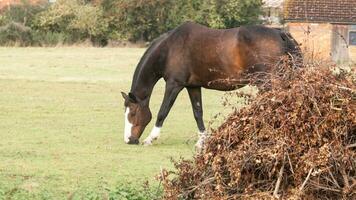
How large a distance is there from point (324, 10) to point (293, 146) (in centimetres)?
4369

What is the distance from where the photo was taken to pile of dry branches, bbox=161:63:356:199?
24.1ft

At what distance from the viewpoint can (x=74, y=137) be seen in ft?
52.7

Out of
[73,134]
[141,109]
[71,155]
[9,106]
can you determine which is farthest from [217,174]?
[9,106]

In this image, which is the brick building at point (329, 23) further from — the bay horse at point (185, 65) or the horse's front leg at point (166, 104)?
the horse's front leg at point (166, 104)

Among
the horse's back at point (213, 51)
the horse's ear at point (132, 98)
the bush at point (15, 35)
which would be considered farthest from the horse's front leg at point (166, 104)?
the bush at point (15, 35)

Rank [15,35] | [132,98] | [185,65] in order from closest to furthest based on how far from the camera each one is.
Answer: [132,98] → [185,65] → [15,35]

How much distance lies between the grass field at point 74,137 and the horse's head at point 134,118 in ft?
0.85

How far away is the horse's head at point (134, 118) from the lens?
15.5 meters

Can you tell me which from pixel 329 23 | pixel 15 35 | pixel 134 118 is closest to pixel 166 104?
pixel 134 118

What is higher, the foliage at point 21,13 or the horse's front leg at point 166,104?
the horse's front leg at point 166,104

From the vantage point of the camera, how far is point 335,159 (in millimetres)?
7309

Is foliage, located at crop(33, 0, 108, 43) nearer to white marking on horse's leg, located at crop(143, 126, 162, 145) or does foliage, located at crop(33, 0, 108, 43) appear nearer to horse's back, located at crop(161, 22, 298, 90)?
horse's back, located at crop(161, 22, 298, 90)

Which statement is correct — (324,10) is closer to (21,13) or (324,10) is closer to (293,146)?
(21,13)

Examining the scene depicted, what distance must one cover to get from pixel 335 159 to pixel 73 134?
9.82 metres
